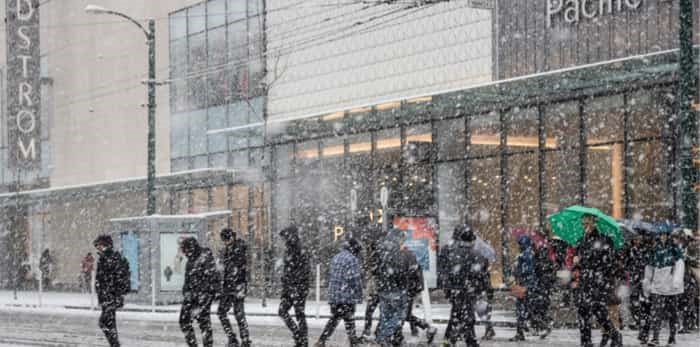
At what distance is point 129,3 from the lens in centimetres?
5150

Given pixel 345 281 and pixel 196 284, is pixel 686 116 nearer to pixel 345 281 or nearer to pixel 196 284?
pixel 345 281

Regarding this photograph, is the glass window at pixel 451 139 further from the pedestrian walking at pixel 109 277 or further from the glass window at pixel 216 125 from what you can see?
the pedestrian walking at pixel 109 277

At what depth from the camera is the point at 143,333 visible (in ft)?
75.6

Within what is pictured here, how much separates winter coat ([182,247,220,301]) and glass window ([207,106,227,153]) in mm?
29493

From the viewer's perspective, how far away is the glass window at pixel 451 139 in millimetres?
33031

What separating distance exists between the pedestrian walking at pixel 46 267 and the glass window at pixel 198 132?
741 centimetres

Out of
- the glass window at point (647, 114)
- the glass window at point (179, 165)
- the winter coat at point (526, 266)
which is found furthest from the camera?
the glass window at point (179, 165)

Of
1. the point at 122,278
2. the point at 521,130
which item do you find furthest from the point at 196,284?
the point at 521,130

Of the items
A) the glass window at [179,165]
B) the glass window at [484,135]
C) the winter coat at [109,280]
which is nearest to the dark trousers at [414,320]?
the winter coat at [109,280]

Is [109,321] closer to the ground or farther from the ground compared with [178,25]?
closer to the ground

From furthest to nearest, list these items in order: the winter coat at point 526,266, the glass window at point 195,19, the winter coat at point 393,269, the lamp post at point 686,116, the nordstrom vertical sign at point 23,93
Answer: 1. the nordstrom vertical sign at point 23,93
2. the glass window at point 195,19
3. the winter coat at point 526,266
4. the lamp post at point 686,116
5. the winter coat at point 393,269

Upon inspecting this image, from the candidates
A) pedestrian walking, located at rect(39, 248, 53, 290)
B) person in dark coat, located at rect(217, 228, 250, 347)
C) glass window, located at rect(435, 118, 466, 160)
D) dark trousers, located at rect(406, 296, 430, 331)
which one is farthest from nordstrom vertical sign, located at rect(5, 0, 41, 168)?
person in dark coat, located at rect(217, 228, 250, 347)

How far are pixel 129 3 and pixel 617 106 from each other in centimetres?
2857

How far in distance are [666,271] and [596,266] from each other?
3553 millimetres
